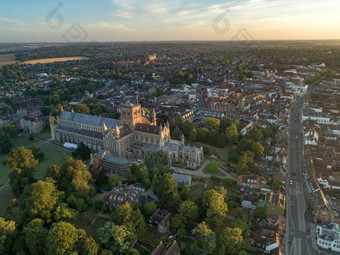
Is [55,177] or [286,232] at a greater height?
[55,177]

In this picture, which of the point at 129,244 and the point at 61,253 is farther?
the point at 129,244

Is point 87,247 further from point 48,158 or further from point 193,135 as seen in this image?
point 193,135

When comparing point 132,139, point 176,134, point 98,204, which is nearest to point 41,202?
point 98,204

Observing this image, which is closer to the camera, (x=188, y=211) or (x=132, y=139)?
(x=188, y=211)

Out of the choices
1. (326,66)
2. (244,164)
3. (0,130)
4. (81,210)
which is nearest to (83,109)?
(0,130)

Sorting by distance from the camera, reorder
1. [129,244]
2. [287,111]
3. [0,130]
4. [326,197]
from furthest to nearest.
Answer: [287,111]
[0,130]
[326,197]
[129,244]

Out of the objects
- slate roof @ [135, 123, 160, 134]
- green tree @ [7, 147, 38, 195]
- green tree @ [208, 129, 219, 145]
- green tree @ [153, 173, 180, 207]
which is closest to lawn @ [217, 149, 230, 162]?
green tree @ [208, 129, 219, 145]

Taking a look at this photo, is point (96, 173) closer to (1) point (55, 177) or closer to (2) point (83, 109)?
(1) point (55, 177)

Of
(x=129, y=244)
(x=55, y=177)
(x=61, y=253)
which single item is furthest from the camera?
(x=55, y=177)
